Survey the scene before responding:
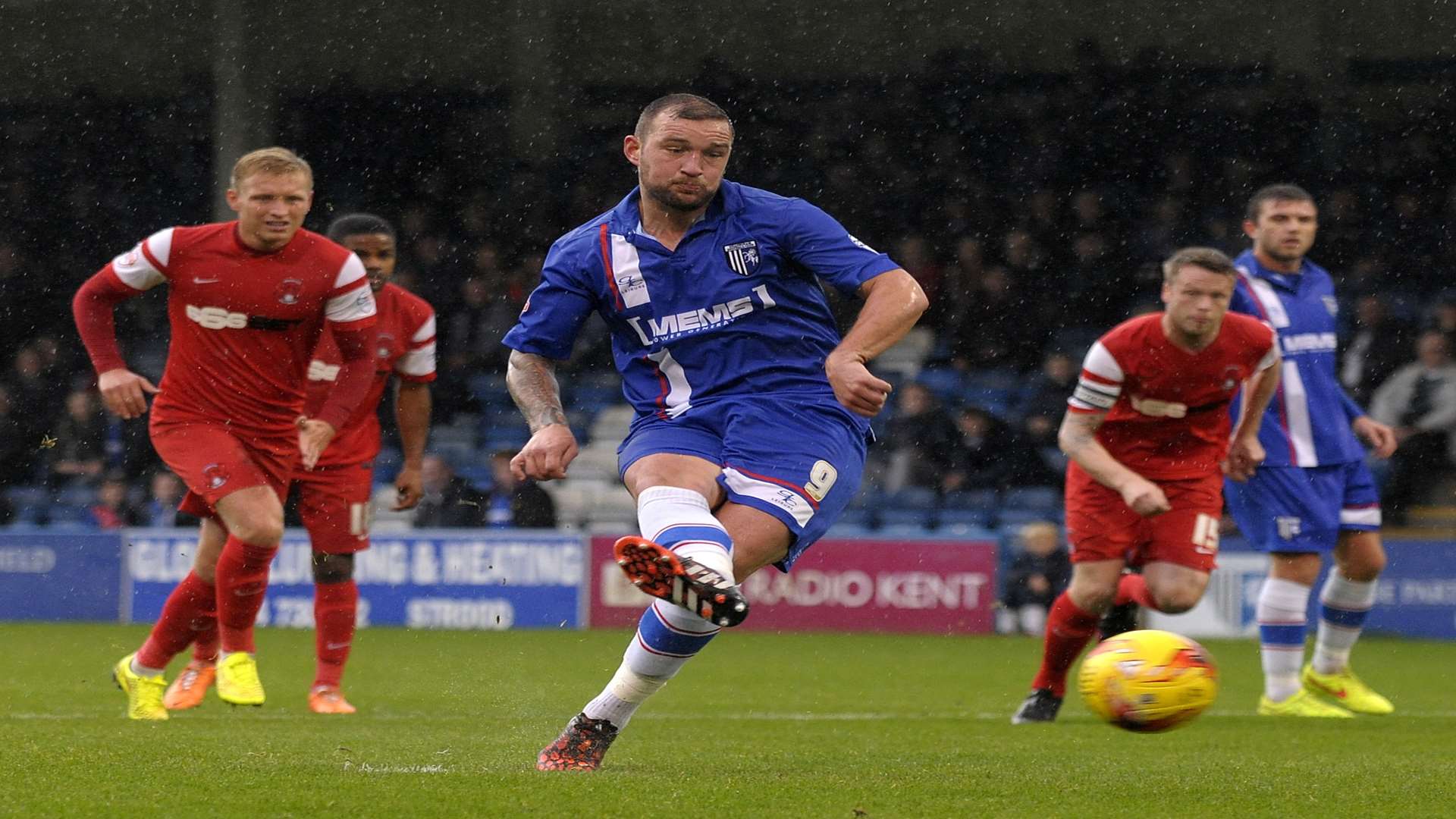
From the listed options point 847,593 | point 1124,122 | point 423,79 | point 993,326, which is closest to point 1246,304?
point 847,593

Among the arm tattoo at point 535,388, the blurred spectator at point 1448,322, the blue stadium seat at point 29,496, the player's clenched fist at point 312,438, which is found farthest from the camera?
the blue stadium seat at point 29,496

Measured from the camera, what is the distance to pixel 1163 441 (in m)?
6.94

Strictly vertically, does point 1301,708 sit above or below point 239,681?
below

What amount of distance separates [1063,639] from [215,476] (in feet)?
9.98

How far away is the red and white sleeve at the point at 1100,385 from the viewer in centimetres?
672

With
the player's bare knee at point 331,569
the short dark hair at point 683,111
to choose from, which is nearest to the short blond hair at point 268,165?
the player's bare knee at point 331,569

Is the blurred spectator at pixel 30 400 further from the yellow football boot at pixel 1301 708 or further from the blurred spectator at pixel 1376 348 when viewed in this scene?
the yellow football boot at pixel 1301 708

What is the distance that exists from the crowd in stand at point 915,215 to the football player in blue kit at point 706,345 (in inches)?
335

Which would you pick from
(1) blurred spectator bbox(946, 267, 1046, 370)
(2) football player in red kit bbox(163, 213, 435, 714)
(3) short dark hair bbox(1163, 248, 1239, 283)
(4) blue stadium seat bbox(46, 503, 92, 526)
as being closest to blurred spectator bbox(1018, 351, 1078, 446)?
(1) blurred spectator bbox(946, 267, 1046, 370)

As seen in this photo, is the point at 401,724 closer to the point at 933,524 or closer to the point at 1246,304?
the point at 1246,304

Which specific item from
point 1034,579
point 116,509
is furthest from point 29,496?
point 1034,579

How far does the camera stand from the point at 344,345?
6793 mm

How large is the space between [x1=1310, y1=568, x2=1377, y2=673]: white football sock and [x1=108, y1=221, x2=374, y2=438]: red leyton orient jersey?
13.0ft

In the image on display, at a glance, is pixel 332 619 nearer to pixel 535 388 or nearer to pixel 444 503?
pixel 535 388
